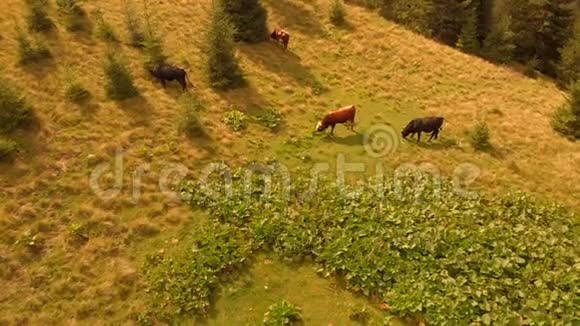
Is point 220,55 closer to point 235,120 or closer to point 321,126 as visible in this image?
point 235,120

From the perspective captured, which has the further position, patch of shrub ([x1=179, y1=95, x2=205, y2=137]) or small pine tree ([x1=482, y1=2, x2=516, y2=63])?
small pine tree ([x1=482, y1=2, x2=516, y2=63])

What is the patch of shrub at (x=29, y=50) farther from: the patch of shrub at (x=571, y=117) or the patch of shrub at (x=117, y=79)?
the patch of shrub at (x=571, y=117)

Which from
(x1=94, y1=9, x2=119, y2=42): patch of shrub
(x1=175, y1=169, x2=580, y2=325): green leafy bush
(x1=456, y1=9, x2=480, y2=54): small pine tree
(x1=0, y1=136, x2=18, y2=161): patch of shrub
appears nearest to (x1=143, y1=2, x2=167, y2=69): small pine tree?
(x1=94, y1=9, x2=119, y2=42): patch of shrub

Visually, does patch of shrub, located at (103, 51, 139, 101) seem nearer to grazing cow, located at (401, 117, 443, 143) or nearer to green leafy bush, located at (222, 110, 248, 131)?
green leafy bush, located at (222, 110, 248, 131)

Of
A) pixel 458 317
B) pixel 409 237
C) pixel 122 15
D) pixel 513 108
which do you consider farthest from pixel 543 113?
pixel 122 15

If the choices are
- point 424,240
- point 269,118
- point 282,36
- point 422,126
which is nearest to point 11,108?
point 269,118

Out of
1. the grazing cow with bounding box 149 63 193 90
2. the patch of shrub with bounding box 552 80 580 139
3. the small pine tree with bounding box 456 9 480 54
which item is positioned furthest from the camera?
the small pine tree with bounding box 456 9 480 54
